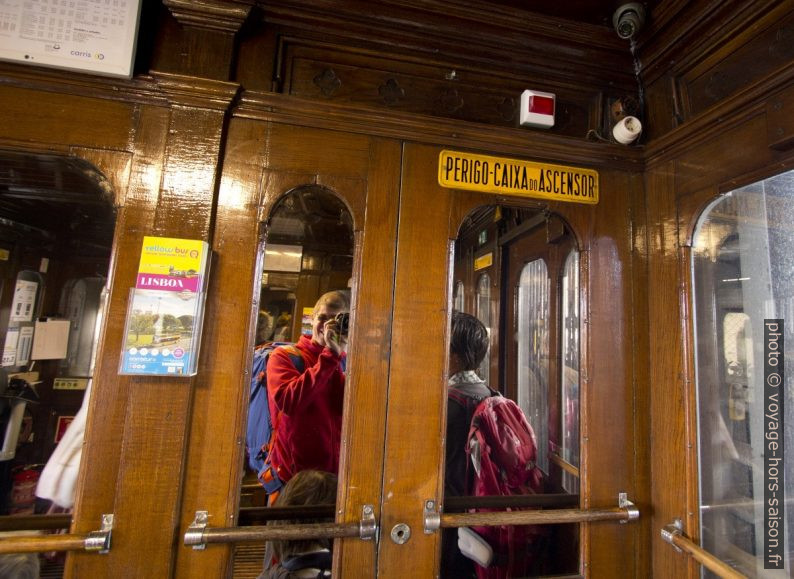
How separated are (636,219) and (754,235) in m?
0.40

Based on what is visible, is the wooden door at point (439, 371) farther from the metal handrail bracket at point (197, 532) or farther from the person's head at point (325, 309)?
the metal handrail bracket at point (197, 532)

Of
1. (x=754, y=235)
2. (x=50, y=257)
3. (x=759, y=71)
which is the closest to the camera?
(x=759, y=71)

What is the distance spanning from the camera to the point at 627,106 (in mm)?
1681

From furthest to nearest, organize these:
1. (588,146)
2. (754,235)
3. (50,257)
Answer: (588,146)
(50,257)
(754,235)

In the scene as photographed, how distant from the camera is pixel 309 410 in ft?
4.77

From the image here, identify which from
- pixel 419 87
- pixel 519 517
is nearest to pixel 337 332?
pixel 519 517

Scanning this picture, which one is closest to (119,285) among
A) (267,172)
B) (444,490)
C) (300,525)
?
(267,172)

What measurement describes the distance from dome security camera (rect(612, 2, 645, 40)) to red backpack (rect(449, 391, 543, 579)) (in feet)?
5.19

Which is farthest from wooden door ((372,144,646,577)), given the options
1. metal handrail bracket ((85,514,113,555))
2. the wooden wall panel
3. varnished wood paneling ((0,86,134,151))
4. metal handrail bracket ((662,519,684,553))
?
varnished wood paneling ((0,86,134,151))

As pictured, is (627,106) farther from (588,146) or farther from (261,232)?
(261,232)

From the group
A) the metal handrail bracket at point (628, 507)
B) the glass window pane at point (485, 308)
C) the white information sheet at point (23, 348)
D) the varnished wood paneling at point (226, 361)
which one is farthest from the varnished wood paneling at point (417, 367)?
the white information sheet at point (23, 348)

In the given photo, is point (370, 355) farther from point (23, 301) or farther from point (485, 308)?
point (23, 301)

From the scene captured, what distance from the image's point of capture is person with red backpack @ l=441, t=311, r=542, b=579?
4.96 ft

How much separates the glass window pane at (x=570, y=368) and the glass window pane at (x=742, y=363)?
0.43 meters
